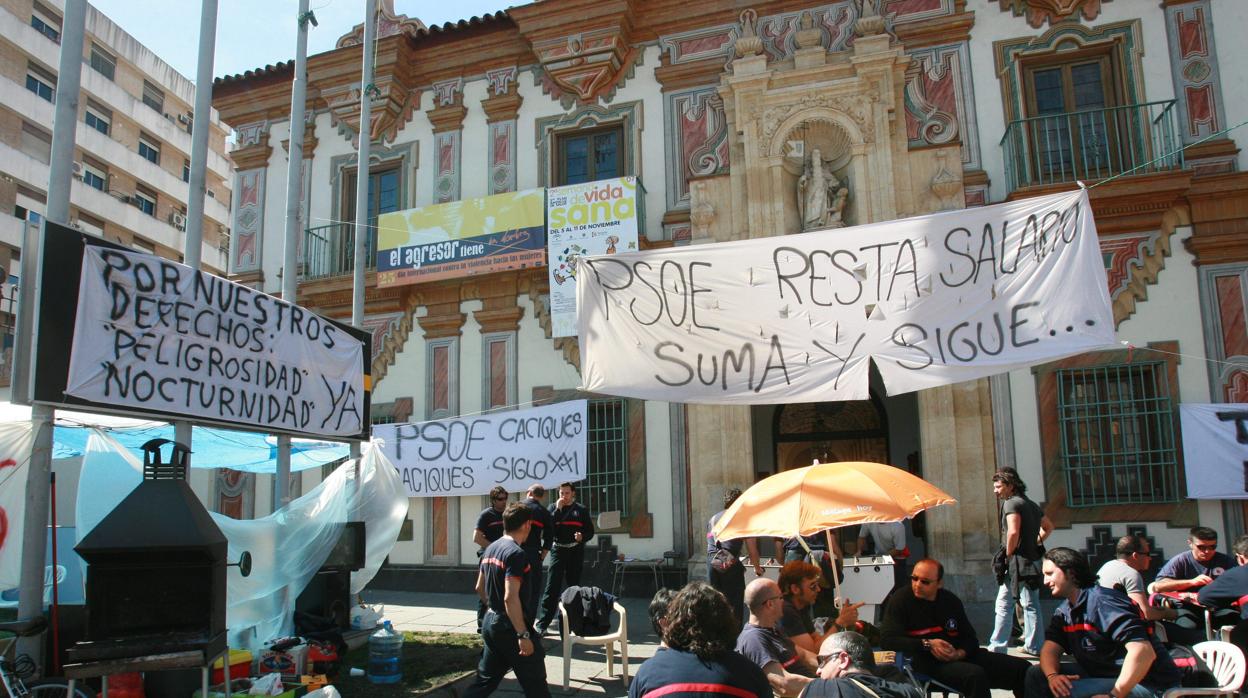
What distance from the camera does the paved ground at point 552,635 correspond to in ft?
23.3

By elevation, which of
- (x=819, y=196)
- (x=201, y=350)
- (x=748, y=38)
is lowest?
(x=201, y=350)

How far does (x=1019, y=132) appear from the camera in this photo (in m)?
11.7

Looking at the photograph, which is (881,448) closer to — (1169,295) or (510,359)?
(1169,295)

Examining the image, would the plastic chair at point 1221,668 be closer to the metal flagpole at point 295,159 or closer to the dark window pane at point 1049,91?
the dark window pane at point 1049,91

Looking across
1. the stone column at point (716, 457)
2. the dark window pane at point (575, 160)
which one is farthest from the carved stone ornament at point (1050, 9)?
the stone column at point (716, 457)

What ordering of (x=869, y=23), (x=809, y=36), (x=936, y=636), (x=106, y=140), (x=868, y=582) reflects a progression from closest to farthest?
(x=936, y=636)
(x=868, y=582)
(x=869, y=23)
(x=809, y=36)
(x=106, y=140)

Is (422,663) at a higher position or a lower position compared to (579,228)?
lower

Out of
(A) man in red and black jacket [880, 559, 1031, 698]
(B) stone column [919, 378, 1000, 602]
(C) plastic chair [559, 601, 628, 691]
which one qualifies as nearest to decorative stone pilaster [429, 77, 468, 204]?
(B) stone column [919, 378, 1000, 602]

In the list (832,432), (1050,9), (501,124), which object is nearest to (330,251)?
(501,124)

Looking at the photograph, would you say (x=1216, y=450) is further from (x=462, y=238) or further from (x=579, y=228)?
(x=462, y=238)

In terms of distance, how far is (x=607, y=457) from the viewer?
12828 millimetres

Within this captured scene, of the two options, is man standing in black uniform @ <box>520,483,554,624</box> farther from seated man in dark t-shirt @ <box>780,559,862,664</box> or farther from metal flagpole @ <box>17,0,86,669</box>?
metal flagpole @ <box>17,0,86,669</box>

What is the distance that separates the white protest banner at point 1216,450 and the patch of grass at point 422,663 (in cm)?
852

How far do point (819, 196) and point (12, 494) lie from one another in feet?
32.5
